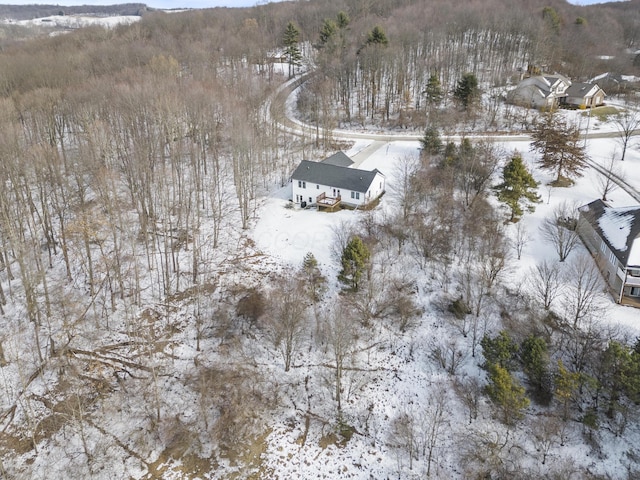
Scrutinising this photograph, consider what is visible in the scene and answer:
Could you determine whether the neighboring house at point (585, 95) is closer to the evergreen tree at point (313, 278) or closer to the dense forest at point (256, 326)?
the dense forest at point (256, 326)


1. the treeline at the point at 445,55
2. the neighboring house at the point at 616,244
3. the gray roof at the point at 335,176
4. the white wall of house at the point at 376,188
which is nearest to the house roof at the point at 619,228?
the neighboring house at the point at 616,244

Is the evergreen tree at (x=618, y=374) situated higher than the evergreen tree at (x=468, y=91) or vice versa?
the evergreen tree at (x=468, y=91)

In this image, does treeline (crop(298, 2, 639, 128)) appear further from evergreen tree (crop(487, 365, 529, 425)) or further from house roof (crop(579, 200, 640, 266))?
evergreen tree (crop(487, 365, 529, 425))

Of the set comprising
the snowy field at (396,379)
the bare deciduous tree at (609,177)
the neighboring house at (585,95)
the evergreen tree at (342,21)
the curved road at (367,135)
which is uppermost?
the evergreen tree at (342,21)

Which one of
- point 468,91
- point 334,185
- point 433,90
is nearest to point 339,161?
point 334,185

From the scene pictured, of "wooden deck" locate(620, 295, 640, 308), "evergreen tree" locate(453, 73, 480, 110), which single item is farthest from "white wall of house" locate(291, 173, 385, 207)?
"evergreen tree" locate(453, 73, 480, 110)

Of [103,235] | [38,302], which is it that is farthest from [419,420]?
[103,235]

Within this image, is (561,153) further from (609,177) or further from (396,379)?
(396,379)
